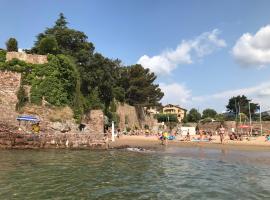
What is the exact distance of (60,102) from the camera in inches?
1276

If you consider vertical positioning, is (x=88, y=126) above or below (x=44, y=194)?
above

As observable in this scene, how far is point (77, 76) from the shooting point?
115 ft

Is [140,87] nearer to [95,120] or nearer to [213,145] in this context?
[95,120]

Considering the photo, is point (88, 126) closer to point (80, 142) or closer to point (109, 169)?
point (80, 142)

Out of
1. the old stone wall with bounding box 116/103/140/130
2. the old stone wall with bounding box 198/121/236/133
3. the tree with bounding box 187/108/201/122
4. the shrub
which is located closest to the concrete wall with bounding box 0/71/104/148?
the shrub

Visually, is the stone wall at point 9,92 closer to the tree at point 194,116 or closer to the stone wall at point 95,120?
the stone wall at point 95,120

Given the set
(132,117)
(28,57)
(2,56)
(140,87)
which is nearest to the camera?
(2,56)

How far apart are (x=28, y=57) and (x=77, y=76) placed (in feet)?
17.1

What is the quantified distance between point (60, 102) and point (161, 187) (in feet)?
73.9

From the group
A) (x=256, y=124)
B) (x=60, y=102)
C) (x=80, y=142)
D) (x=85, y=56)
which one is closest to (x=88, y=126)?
(x=60, y=102)

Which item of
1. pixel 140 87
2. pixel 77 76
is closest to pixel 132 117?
pixel 140 87

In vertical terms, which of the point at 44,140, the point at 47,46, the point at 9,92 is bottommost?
the point at 44,140

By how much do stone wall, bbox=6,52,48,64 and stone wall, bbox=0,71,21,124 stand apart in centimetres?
319

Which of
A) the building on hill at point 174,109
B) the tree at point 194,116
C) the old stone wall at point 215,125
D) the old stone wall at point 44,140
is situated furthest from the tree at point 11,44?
the building on hill at point 174,109
